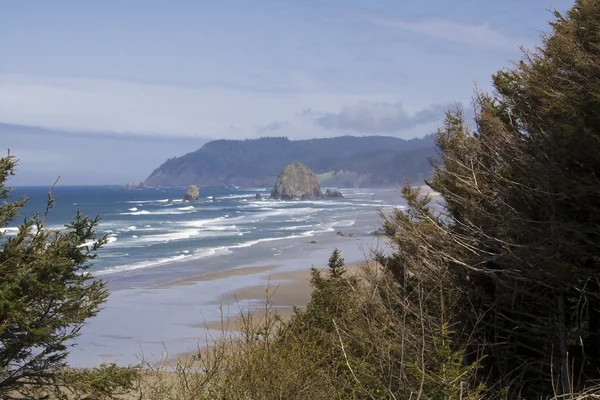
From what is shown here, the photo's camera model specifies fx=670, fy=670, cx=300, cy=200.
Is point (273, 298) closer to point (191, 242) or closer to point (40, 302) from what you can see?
point (40, 302)

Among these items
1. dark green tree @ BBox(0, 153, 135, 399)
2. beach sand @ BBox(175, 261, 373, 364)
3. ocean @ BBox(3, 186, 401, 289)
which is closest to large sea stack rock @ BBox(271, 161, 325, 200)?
ocean @ BBox(3, 186, 401, 289)

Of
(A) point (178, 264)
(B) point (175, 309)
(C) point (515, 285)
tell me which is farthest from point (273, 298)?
(C) point (515, 285)

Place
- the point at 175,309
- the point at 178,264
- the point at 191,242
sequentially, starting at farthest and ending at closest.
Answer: the point at 191,242 → the point at 178,264 → the point at 175,309

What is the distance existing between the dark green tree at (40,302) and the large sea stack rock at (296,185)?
5569 inches

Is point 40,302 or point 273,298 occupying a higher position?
point 40,302

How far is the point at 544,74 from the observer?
41.2ft

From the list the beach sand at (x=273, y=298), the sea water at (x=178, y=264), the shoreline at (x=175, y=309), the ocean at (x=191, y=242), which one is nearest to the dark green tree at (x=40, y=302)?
the sea water at (x=178, y=264)

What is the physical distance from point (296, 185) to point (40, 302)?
147138 millimetres

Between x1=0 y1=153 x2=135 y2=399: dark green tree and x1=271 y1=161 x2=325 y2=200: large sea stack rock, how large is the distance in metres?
141

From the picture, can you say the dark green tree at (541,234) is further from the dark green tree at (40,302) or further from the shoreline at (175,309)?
the dark green tree at (40,302)

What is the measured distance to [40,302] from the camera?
458 inches

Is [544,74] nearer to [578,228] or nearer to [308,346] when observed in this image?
[578,228]

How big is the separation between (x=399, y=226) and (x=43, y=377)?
9401mm

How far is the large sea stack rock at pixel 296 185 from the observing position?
155000 millimetres
